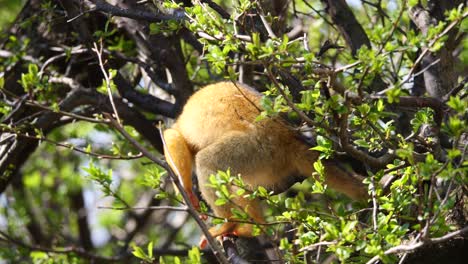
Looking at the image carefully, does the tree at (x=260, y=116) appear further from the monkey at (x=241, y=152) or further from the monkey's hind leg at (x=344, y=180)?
the monkey at (x=241, y=152)

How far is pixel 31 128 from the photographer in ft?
21.0

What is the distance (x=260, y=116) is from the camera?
3.45 meters

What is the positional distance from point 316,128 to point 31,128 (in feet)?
12.0

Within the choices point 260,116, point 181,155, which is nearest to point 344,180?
point 181,155

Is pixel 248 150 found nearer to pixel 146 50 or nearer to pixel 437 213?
pixel 146 50

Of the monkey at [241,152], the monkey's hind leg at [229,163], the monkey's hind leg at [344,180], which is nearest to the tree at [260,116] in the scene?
the monkey's hind leg at [344,180]

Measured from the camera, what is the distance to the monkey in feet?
17.2

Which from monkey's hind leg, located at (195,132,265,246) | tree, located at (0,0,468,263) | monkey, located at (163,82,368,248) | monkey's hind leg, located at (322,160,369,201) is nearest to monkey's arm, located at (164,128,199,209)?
monkey, located at (163,82,368,248)

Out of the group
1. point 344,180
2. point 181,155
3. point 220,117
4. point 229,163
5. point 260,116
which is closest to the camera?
point 260,116

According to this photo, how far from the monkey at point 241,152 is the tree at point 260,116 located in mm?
206

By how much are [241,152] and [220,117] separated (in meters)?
0.47

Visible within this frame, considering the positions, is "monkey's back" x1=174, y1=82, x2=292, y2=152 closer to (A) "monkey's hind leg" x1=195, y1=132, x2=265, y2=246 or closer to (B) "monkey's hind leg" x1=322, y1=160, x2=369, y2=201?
(A) "monkey's hind leg" x1=195, y1=132, x2=265, y2=246

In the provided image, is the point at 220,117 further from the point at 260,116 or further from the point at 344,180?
the point at 260,116

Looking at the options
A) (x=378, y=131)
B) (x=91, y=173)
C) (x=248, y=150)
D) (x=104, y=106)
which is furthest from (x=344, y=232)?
(x=104, y=106)
